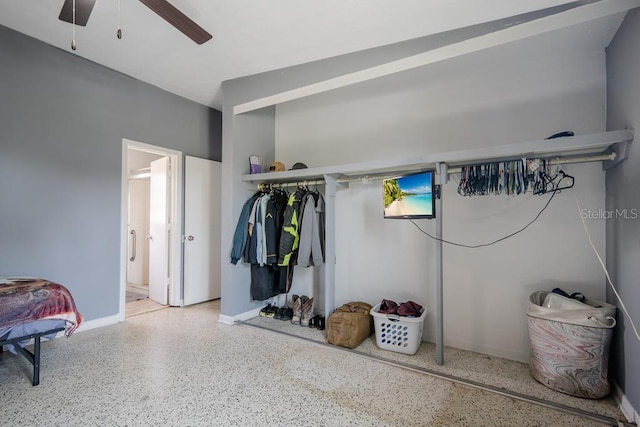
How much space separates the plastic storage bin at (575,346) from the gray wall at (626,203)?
0.33 feet

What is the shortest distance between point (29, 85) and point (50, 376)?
2.62 meters

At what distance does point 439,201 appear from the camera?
253 centimetres

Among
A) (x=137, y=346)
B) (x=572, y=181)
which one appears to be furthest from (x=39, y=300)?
(x=572, y=181)

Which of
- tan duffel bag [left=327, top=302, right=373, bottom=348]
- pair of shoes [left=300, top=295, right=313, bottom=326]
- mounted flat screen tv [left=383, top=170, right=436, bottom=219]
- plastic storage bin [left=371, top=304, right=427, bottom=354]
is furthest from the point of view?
pair of shoes [left=300, top=295, right=313, bottom=326]

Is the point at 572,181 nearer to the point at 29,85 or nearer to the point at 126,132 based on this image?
the point at 126,132

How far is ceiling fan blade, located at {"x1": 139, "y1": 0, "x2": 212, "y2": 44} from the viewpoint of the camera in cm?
171

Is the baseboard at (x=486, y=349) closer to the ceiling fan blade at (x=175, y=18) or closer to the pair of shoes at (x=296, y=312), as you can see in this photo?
the pair of shoes at (x=296, y=312)

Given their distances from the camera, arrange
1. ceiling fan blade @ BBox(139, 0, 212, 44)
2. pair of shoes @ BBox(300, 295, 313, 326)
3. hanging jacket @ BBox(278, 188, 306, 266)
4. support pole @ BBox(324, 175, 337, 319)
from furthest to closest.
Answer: pair of shoes @ BBox(300, 295, 313, 326) → hanging jacket @ BBox(278, 188, 306, 266) → support pole @ BBox(324, 175, 337, 319) → ceiling fan blade @ BBox(139, 0, 212, 44)

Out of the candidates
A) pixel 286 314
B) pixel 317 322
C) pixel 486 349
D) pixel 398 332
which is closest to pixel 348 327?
pixel 398 332

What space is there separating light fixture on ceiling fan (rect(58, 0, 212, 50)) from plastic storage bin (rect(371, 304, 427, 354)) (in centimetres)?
267

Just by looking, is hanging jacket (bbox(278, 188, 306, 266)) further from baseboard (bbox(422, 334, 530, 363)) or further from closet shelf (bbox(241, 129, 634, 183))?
baseboard (bbox(422, 334, 530, 363))

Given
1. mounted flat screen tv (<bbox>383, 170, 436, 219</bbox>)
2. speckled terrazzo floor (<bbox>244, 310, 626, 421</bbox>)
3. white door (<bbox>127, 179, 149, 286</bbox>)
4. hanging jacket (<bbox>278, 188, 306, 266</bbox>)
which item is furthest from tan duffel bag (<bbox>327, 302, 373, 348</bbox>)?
white door (<bbox>127, 179, 149, 286</bbox>)

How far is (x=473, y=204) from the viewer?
279cm

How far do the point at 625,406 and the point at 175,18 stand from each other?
3675 millimetres
